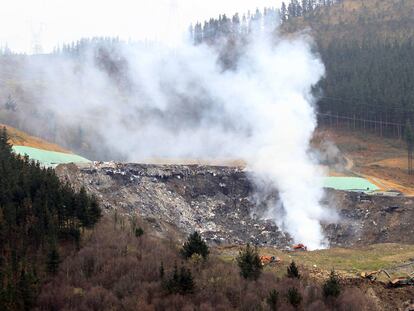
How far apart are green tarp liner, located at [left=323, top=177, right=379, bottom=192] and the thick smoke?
6.33 ft

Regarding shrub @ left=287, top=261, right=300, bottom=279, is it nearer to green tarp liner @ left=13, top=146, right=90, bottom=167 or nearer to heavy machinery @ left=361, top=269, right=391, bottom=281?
heavy machinery @ left=361, top=269, right=391, bottom=281

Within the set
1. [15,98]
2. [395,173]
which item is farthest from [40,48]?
[395,173]

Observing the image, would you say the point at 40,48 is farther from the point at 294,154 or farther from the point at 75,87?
the point at 294,154

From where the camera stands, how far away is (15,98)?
113 m

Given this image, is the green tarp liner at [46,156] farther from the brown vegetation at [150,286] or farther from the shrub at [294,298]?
the shrub at [294,298]

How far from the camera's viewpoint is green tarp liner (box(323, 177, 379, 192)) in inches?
2270

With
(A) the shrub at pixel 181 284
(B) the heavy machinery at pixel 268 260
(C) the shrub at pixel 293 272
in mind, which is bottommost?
(B) the heavy machinery at pixel 268 260

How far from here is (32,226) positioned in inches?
1319

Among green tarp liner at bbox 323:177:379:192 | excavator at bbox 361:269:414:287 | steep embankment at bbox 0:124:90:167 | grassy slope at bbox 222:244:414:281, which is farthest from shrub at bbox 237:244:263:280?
steep embankment at bbox 0:124:90:167

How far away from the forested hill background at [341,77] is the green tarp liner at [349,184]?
1062 inches

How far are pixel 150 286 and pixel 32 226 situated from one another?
10.5 m

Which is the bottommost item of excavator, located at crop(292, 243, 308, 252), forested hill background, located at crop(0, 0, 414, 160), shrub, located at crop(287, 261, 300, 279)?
excavator, located at crop(292, 243, 308, 252)

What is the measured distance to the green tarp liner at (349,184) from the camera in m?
57.7

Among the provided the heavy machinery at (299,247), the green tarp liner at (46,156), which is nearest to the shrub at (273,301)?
the heavy machinery at (299,247)
